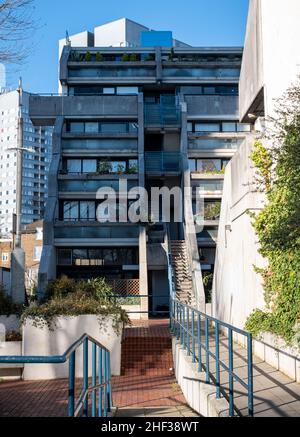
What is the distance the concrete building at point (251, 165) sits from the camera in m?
11.7

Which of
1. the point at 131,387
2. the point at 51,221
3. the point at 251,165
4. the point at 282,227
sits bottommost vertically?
the point at 131,387

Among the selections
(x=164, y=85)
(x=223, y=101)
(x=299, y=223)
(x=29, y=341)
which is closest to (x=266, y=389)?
(x=299, y=223)

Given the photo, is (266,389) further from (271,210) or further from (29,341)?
(29,341)

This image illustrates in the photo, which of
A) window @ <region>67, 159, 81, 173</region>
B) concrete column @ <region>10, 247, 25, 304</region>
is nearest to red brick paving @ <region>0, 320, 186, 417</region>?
concrete column @ <region>10, 247, 25, 304</region>

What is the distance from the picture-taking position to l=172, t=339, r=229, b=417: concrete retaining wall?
21.4 ft

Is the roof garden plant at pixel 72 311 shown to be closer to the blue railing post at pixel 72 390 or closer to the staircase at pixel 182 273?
the staircase at pixel 182 273

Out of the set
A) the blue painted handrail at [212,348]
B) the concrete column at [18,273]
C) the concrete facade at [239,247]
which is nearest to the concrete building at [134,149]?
the concrete column at [18,273]

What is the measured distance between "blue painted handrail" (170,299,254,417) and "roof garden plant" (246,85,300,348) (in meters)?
1.06

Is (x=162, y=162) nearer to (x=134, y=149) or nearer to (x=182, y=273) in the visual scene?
(x=134, y=149)

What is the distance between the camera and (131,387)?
11805 mm

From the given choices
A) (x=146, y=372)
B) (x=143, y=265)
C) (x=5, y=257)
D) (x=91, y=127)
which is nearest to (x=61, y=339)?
(x=146, y=372)

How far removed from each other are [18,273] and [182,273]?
9.87m
